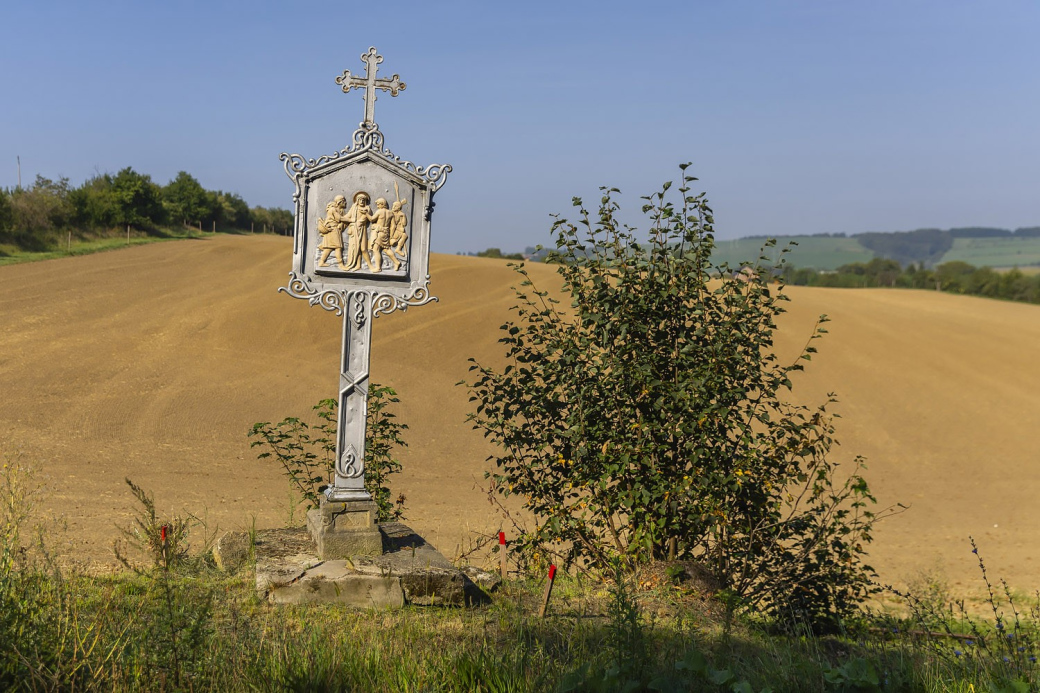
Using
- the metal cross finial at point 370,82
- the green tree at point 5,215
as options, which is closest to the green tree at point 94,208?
the green tree at point 5,215

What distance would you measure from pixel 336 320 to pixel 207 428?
29.0 feet

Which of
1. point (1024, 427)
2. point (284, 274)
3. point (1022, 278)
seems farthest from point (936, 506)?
point (1022, 278)

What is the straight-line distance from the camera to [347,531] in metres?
6.66

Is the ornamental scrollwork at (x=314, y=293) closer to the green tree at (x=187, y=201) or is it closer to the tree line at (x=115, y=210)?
the tree line at (x=115, y=210)

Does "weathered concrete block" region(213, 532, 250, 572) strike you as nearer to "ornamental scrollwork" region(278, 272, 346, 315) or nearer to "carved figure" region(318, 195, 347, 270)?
"ornamental scrollwork" region(278, 272, 346, 315)

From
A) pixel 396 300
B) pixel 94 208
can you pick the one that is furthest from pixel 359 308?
pixel 94 208

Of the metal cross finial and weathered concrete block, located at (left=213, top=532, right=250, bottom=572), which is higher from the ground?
the metal cross finial

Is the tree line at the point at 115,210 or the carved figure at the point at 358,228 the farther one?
the tree line at the point at 115,210

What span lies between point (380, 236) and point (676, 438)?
8.75 ft

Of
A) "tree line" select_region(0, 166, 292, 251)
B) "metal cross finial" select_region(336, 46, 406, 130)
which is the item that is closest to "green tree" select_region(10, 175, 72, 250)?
"tree line" select_region(0, 166, 292, 251)

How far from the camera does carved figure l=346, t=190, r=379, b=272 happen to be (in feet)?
22.4

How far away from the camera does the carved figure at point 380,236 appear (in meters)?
6.88

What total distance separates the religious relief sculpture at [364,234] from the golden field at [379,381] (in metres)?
3.69

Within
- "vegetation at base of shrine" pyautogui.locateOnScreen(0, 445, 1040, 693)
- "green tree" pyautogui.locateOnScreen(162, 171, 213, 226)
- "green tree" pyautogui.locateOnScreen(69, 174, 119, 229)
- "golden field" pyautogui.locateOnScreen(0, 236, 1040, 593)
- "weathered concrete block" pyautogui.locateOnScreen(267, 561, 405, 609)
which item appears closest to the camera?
"vegetation at base of shrine" pyautogui.locateOnScreen(0, 445, 1040, 693)
